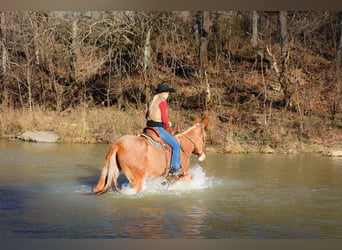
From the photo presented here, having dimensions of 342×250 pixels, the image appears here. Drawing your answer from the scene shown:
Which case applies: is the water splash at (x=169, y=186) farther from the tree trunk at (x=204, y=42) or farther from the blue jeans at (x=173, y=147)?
the tree trunk at (x=204, y=42)

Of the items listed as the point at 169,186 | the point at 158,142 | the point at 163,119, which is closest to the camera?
the point at 163,119

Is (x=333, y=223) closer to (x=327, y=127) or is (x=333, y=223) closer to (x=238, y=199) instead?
(x=238, y=199)

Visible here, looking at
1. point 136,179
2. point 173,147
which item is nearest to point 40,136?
point 173,147

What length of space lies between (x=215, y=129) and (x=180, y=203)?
8.04 metres

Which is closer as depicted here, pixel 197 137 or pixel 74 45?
pixel 197 137

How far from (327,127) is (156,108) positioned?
1051 centimetres

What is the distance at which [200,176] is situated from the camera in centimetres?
1123

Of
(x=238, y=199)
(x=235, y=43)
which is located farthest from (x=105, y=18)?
(x=238, y=199)

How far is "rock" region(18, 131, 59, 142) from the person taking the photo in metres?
18.0

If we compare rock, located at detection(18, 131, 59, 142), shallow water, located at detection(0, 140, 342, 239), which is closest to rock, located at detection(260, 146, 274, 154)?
shallow water, located at detection(0, 140, 342, 239)

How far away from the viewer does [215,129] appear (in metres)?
17.3

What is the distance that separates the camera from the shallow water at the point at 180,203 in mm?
7840

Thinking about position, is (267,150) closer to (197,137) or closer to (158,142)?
(197,137)

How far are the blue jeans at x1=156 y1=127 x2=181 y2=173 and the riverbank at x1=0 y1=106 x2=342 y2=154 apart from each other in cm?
605
